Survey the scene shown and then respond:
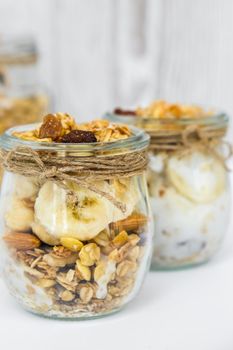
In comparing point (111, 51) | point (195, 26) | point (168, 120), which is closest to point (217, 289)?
point (168, 120)

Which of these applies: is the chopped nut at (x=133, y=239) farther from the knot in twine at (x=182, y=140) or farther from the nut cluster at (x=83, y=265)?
the knot in twine at (x=182, y=140)

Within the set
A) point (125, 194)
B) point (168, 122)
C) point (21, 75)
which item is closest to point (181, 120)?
point (168, 122)

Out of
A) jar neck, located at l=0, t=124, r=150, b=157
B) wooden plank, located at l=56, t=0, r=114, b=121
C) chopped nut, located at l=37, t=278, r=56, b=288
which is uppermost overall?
jar neck, located at l=0, t=124, r=150, b=157

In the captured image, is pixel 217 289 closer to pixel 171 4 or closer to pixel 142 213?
pixel 142 213

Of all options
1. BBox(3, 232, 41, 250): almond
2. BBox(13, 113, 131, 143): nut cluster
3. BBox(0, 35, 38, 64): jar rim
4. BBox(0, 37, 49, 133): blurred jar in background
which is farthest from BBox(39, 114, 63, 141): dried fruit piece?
BBox(0, 35, 38, 64): jar rim

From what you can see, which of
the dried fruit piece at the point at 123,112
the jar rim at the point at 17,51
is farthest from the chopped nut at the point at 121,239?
the jar rim at the point at 17,51

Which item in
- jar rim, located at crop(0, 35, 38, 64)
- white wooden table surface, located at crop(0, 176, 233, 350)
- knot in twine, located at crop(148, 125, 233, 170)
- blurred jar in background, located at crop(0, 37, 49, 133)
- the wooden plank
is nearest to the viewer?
white wooden table surface, located at crop(0, 176, 233, 350)

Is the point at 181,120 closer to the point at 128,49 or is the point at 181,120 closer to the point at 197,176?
the point at 197,176

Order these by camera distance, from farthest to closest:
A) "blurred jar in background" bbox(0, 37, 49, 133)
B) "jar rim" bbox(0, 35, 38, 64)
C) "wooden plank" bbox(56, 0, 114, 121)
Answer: "wooden plank" bbox(56, 0, 114, 121) → "jar rim" bbox(0, 35, 38, 64) → "blurred jar in background" bbox(0, 37, 49, 133)

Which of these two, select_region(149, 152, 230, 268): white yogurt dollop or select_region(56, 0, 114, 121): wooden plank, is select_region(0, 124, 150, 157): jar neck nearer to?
select_region(149, 152, 230, 268): white yogurt dollop
